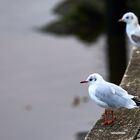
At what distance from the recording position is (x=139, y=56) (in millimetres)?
7086

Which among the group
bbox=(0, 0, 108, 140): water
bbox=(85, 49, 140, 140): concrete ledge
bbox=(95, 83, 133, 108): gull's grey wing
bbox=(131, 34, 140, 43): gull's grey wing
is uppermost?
bbox=(95, 83, 133, 108): gull's grey wing

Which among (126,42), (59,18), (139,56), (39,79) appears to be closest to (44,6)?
(59,18)

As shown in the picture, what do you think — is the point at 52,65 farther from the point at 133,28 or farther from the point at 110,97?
the point at 110,97

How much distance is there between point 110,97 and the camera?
5.36m

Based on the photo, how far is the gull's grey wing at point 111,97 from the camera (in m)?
5.28

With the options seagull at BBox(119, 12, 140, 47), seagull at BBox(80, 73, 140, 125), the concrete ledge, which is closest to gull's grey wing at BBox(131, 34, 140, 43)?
seagull at BBox(119, 12, 140, 47)

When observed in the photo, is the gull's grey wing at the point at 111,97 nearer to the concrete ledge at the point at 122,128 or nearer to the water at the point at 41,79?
the concrete ledge at the point at 122,128

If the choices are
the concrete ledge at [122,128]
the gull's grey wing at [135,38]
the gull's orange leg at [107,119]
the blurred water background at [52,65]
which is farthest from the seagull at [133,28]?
the gull's orange leg at [107,119]

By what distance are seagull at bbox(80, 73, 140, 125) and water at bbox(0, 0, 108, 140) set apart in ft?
10.8

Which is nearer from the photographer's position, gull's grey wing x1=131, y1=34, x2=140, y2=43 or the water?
gull's grey wing x1=131, y1=34, x2=140, y2=43

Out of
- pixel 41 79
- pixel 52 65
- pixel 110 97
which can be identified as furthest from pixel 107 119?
pixel 52 65

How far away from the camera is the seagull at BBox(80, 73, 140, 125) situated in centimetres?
526

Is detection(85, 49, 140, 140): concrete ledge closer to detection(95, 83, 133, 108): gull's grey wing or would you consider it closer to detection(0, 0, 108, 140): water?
detection(95, 83, 133, 108): gull's grey wing

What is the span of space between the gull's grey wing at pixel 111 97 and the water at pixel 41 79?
3.35 metres
